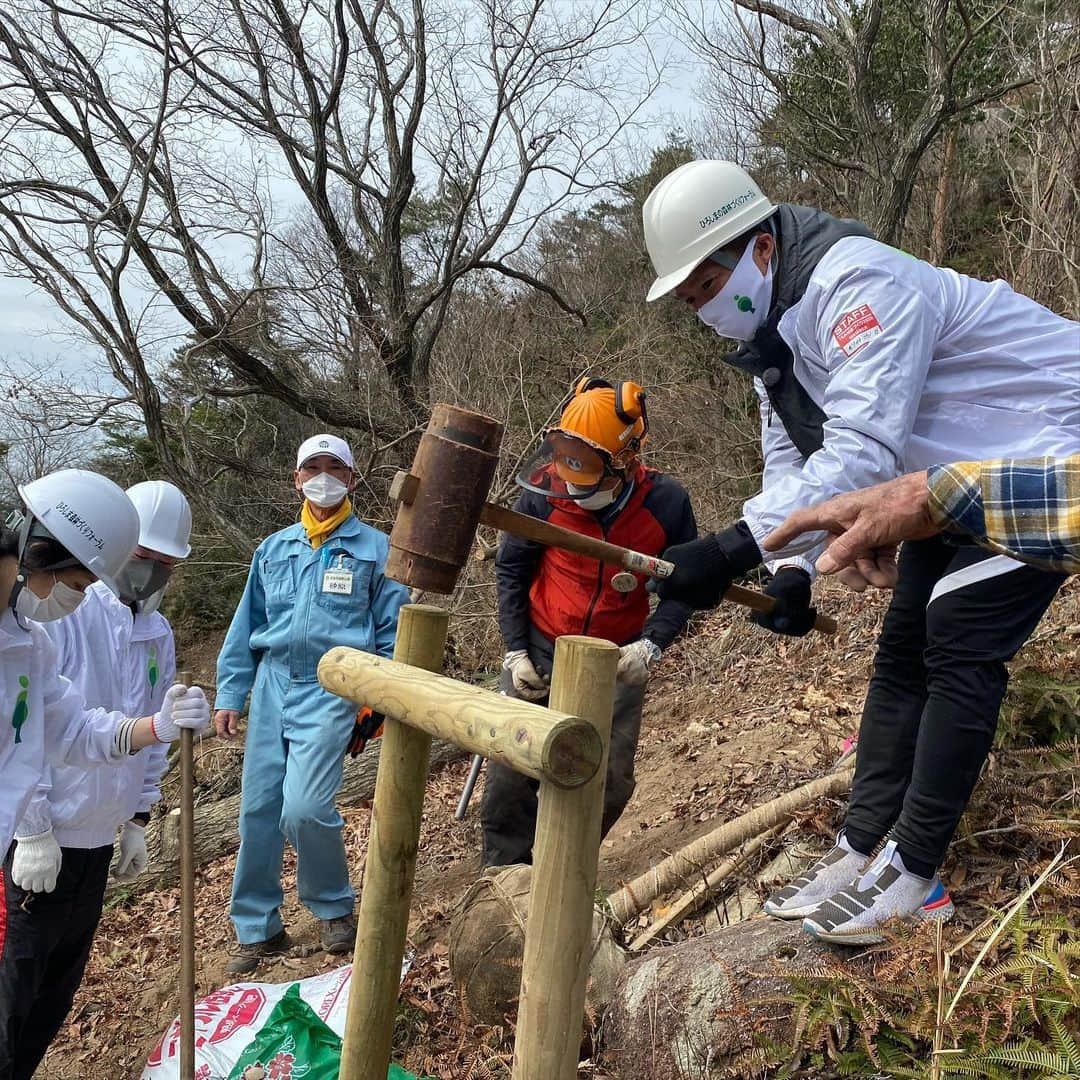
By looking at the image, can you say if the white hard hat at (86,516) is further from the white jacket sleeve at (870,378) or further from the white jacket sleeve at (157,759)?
the white jacket sleeve at (870,378)

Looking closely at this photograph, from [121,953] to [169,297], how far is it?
8.41 m

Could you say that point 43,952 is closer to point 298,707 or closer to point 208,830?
point 298,707

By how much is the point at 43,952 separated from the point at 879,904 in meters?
2.82

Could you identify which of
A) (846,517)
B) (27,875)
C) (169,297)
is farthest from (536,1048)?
(169,297)

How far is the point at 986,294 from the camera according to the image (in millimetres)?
2402

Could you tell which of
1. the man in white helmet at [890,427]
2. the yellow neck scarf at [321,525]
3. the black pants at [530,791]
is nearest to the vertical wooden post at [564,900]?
the man in white helmet at [890,427]

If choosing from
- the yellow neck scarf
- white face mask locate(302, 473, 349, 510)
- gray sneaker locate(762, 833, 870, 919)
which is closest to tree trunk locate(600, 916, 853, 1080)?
gray sneaker locate(762, 833, 870, 919)

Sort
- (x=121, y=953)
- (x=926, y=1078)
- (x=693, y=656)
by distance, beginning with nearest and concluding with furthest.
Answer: (x=926, y=1078) → (x=121, y=953) → (x=693, y=656)

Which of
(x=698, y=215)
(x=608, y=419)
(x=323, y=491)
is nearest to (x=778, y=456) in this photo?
(x=608, y=419)

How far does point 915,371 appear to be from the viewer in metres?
2.20

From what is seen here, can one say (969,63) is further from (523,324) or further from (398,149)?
(398,149)

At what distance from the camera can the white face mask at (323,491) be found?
4.67 meters

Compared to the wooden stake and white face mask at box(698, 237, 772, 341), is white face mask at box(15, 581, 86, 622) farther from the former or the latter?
white face mask at box(698, 237, 772, 341)

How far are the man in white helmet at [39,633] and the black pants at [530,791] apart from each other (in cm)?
160
